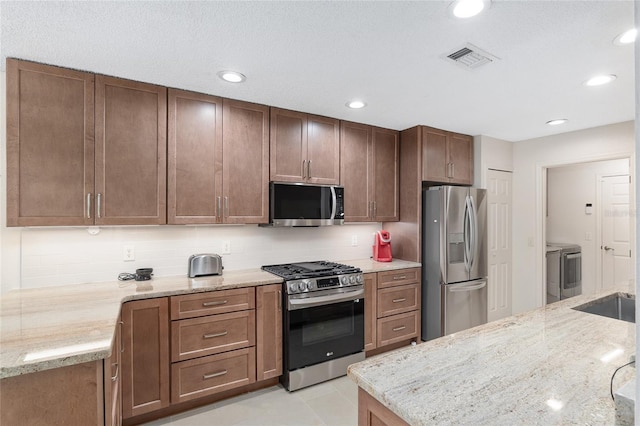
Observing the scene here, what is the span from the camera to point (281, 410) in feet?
7.73

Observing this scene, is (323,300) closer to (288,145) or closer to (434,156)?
(288,145)

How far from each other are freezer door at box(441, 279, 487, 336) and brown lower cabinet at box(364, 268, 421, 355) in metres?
0.28

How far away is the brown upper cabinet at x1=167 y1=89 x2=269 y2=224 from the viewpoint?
249 centimetres

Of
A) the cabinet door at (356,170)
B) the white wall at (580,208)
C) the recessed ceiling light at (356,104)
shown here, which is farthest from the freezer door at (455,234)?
the white wall at (580,208)

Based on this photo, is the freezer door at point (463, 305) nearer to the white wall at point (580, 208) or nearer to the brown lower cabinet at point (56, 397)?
the white wall at point (580, 208)

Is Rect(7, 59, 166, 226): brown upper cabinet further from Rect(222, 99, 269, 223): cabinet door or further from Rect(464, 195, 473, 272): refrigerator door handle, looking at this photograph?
Rect(464, 195, 473, 272): refrigerator door handle

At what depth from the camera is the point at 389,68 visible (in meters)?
2.11

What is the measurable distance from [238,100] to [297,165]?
76 centimetres

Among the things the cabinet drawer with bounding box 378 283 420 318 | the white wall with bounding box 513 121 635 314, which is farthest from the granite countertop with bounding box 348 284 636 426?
the white wall with bounding box 513 121 635 314

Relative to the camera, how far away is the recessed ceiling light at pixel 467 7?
56.6 inches

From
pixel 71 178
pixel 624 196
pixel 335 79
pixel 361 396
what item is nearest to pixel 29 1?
pixel 71 178

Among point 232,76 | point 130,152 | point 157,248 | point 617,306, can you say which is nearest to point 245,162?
point 232,76

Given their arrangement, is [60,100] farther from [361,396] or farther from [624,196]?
[624,196]

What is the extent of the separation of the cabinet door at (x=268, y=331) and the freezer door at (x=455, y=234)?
1818mm
